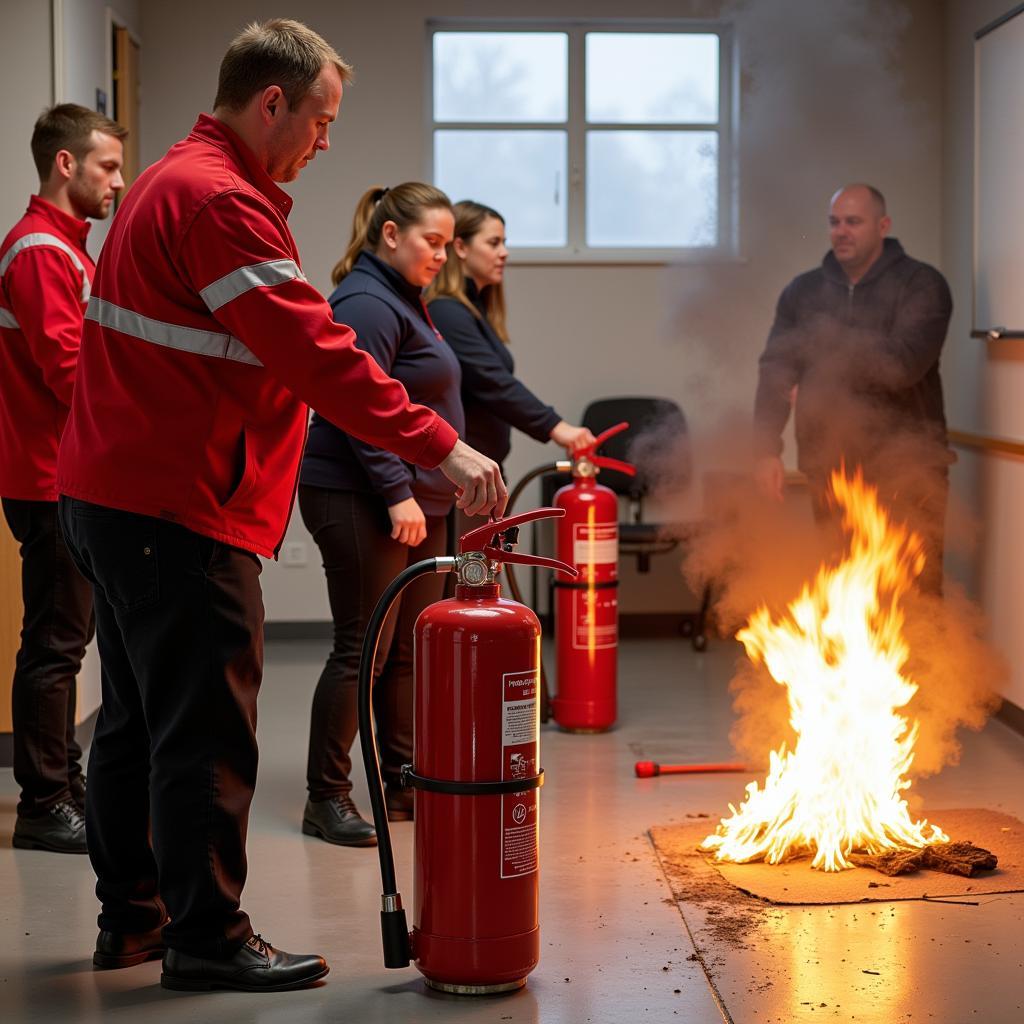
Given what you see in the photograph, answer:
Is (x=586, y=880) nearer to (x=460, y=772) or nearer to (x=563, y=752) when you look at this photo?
(x=460, y=772)

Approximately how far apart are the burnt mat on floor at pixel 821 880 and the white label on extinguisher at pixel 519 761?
684 millimetres

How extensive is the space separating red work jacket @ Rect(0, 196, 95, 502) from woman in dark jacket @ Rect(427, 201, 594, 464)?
1214mm

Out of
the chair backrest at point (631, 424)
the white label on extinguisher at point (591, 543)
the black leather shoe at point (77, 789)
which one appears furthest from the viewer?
the chair backrest at point (631, 424)

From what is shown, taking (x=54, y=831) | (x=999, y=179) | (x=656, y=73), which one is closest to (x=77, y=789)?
(x=54, y=831)

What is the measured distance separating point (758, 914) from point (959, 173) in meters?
3.87

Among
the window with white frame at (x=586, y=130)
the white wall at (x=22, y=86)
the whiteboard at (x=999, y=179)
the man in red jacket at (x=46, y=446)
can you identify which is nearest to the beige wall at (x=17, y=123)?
the white wall at (x=22, y=86)

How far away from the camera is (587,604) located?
466cm

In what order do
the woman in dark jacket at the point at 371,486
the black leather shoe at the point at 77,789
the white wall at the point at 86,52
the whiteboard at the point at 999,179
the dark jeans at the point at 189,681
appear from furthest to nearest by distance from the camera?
1. the whiteboard at the point at 999,179
2. the white wall at the point at 86,52
3. the black leather shoe at the point at 77,789
4. the woman in dark jacket at the point at 371,486
5. the dark jeans at the point at 189,681

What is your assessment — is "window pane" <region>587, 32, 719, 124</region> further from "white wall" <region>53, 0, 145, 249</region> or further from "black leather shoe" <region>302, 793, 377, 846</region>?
"black leather shoe" <region>302, 793, 377, 846</region>

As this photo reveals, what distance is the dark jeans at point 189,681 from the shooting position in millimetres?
2336

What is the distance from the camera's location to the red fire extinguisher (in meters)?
4.62

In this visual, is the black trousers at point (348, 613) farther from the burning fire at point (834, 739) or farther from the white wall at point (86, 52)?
the white wall at point (86, 52)

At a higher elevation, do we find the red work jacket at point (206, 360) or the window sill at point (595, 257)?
the window sill at point (595, 257)

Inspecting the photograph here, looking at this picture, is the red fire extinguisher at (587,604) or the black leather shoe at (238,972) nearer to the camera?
the black leather shoe at (238,972)
